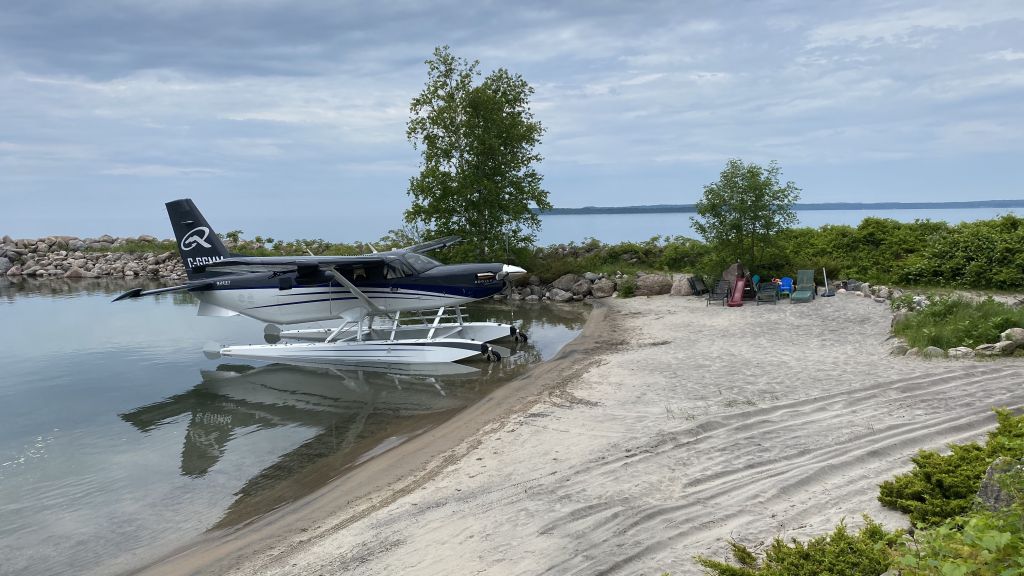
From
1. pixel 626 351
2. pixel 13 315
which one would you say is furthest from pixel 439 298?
pixel 13 315

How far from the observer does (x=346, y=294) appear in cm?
1608

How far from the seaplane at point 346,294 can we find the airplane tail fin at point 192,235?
3cm

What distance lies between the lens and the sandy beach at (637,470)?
4949 mm

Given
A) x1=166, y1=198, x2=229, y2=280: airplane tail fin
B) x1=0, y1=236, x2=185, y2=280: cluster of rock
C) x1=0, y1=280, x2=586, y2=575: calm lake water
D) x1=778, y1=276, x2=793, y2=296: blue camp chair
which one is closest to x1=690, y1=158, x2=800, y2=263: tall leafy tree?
x1=778, y1=276, x2=793, y2=296: blue camp chair

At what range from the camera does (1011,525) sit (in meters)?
3.27

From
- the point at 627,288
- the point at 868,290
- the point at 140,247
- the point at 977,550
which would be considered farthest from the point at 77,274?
the point at 977,550

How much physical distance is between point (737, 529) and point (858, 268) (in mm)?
18312

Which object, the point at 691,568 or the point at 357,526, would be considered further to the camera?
the point at 357,526

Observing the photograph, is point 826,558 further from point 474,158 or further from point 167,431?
point 474,158

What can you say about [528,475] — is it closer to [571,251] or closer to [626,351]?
[626,351]

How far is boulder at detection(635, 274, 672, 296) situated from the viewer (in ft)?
73.4

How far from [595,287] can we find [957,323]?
14065 millimetres

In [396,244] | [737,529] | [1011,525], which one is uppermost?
[396,244]

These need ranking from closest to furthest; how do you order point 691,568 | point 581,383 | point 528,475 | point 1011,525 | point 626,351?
1. point 1011,525
2. point 691,568
3. point 528,475
4. point 581,383
5. point 626,351
